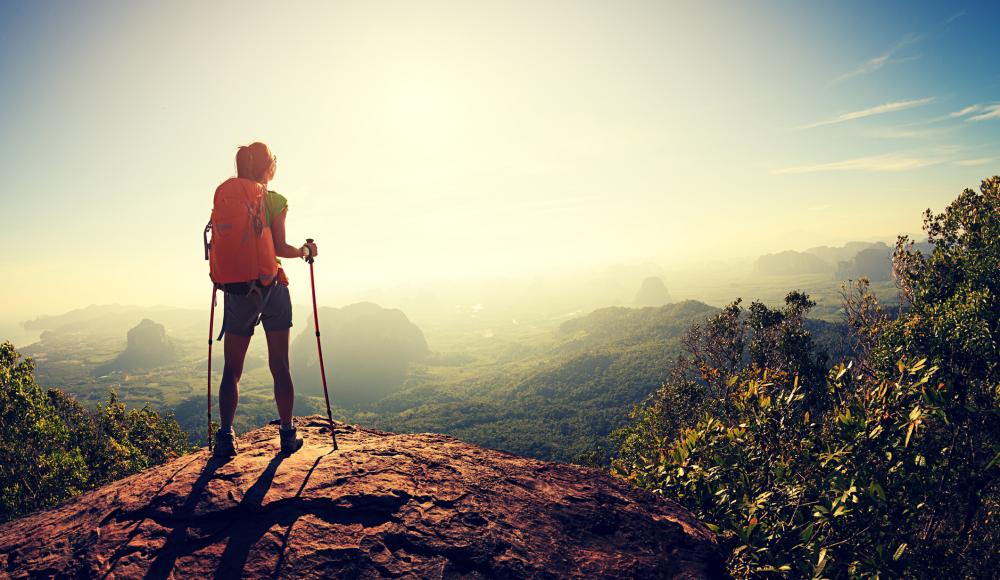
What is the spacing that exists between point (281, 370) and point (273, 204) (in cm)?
258

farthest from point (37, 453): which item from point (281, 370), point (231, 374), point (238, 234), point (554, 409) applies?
point (554, 409)

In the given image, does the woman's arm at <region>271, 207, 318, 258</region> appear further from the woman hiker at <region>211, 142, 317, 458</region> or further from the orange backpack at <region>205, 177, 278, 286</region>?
the orange backpack at <region>205, 177, 278, 286</region>

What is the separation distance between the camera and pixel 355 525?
16.6 ft

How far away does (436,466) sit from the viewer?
6.50 metres

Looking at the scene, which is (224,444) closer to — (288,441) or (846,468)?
(288,441)

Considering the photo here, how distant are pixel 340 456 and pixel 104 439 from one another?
34.2 metres

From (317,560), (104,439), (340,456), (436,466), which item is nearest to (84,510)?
(340,456)

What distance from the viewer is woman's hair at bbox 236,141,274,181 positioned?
20.7 ft

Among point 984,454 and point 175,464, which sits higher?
point 175,464

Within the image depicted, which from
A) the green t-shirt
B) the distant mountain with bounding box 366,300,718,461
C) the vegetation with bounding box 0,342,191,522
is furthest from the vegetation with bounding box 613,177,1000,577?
the distant mountain with bounding box 366,300,718,461

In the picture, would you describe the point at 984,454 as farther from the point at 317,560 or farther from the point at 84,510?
the point at 84,510

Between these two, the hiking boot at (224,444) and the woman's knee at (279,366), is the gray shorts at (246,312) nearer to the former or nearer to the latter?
the woman's knee at (279,366)

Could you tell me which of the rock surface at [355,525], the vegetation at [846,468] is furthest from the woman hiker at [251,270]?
the vegetation at [846,468]

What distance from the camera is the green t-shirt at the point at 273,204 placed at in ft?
21.0
